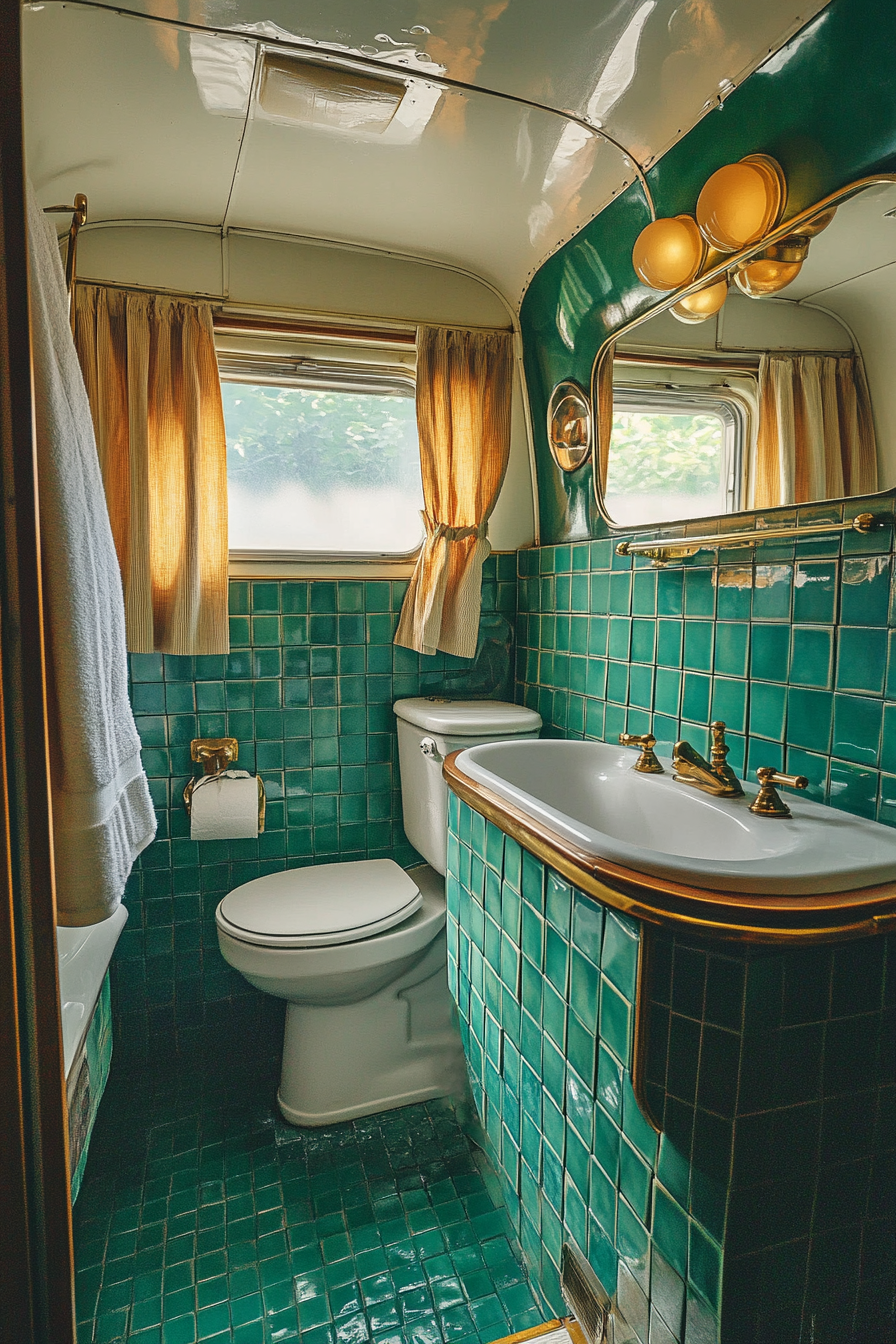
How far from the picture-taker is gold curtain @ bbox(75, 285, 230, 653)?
1823mm

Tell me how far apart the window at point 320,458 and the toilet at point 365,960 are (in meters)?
0.61

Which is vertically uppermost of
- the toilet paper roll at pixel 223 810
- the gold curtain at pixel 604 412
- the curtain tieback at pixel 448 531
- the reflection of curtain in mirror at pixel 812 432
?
the gold curtain at pixel 604 412

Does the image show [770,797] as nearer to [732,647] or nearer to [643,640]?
[732,647]

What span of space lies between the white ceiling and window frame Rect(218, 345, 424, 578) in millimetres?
324

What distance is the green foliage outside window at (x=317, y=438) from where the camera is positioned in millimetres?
2068

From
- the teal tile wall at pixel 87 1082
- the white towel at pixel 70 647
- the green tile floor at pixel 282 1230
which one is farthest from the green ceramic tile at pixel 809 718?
the teal tile wall at pixel 87 1082

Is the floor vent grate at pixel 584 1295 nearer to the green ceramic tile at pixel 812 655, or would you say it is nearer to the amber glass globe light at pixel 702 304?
the green ceramic tile at pixel 812 655

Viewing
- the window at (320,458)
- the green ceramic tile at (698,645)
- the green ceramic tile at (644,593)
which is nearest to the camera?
the green ceramic tile at (698,645)

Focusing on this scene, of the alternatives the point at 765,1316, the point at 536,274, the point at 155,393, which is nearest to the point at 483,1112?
the point at 765,1316

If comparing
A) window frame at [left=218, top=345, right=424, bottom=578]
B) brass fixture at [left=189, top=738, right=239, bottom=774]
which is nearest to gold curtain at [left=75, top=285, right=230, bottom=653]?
window frame at [left=218, top=345, right=424, bottom=578]

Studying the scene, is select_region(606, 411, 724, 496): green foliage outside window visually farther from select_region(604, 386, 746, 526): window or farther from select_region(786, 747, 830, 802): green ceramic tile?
select_region(786, 747, 830, 802): green ceramic tile

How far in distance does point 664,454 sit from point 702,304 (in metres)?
0.28

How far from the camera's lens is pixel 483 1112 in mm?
1381

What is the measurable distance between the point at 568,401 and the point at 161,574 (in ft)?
3.81
